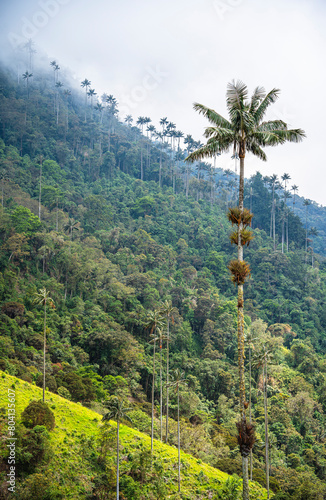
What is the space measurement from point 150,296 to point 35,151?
65.0 metres

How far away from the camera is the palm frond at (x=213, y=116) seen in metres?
17.6

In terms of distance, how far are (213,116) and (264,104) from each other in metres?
2.21

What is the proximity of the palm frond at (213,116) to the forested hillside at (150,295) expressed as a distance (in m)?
25.7

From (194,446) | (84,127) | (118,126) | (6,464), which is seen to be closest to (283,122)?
(6,464)

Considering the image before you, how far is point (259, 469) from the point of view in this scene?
143 ft

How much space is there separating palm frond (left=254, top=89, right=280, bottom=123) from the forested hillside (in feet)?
87.7

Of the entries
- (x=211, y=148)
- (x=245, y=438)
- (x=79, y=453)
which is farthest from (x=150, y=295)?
(x=245, y=438)

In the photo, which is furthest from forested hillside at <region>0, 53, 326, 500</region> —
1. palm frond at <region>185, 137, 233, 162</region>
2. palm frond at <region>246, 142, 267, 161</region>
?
palm frond at <region>246, 142, 267, 161</region>

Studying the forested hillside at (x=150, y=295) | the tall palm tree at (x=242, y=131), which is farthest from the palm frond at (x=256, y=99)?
the forested hillside at (x=150, y=295)

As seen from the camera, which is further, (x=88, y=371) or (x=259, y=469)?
(x=88, y=371)

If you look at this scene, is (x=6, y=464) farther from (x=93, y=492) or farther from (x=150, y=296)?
(x=150, y=296)

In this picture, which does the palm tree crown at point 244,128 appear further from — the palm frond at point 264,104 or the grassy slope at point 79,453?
the grassy slope at point 79,453

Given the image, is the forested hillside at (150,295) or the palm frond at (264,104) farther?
the forested hillside at (150,295)

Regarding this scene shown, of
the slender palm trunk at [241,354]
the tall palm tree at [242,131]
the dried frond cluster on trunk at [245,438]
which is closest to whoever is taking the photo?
the slender palm trunk at [241,354]
